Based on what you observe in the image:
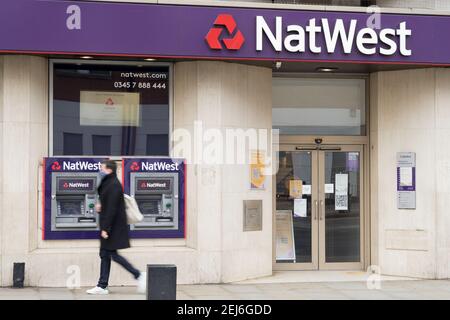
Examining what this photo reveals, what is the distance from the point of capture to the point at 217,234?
1119cm

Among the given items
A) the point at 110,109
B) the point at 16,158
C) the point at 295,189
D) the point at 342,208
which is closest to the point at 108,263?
the point at 16,158

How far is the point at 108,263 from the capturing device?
31.9 feet

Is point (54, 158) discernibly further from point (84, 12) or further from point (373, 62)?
point (373, 62)

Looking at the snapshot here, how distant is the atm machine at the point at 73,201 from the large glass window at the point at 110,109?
389 millimetres

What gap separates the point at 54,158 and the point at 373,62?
4967mm

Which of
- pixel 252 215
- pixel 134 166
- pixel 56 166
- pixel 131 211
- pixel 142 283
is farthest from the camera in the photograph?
pixel 252 215

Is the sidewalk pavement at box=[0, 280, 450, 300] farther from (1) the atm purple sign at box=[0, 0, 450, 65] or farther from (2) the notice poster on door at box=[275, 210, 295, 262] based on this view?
(1) the atm purple sign at box=[0, 0, 450, 65]

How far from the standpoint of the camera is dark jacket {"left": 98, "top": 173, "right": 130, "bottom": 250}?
9609 millimetres

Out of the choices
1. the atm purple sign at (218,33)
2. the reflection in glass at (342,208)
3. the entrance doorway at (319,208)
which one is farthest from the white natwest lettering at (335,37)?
the reflection in glass at (342,208)

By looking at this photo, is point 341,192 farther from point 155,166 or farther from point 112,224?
point 112,224

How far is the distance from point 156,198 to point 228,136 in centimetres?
145

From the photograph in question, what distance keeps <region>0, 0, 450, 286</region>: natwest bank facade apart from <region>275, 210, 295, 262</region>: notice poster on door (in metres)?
0.02

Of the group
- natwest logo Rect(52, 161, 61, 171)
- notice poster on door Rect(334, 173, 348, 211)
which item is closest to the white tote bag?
natwest logo Rect(52, 161, 61, 171)

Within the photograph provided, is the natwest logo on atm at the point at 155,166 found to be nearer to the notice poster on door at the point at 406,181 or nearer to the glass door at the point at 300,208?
the glass door at the point at 300,208
